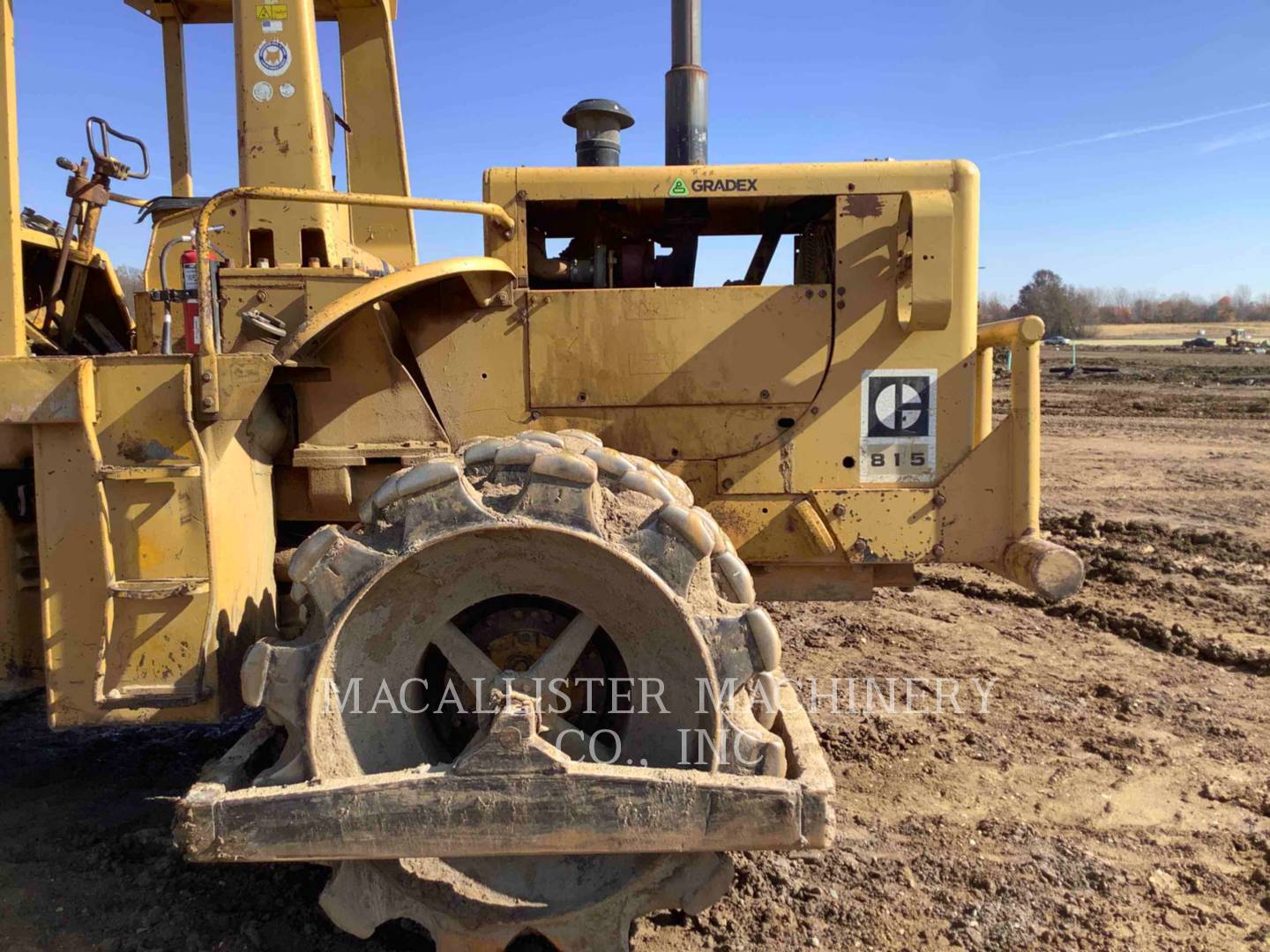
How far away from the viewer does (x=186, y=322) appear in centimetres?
331

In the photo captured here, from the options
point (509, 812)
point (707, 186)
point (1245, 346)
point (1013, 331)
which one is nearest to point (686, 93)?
point (707, 186)

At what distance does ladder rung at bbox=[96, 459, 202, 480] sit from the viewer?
283 centimetres

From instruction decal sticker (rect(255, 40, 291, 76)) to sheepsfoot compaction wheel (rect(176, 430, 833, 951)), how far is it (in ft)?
6.06

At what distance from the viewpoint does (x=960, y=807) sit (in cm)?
385

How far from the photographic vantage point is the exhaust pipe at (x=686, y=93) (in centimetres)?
424

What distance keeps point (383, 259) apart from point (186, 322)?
4.74 feet

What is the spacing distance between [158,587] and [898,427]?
8.73 feet

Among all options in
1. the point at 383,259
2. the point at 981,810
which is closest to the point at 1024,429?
the point at 981,810

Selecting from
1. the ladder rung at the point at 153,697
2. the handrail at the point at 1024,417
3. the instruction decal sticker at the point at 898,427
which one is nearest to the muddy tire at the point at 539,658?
the ladder rung at the point at 153,697

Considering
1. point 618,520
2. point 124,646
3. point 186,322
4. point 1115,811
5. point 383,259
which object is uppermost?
point 383,259

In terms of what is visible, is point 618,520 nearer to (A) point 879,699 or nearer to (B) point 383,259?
(B) point 383,259

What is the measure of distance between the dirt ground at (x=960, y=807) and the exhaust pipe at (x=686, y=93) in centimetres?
283

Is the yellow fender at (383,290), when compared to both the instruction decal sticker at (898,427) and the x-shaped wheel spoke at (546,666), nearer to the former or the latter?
the x-shaped wheel spoke at (546,666)

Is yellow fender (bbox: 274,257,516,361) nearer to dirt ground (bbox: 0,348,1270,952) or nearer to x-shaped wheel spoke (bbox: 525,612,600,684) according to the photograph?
x-shaped wheel spoke (bbox: 525,612,600,684)
